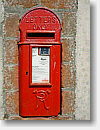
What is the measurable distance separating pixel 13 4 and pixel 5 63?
60cm

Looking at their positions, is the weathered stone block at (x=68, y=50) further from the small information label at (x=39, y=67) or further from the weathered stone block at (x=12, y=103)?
the weathered stone block at (x=12, y=103)

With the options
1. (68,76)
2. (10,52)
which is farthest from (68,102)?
(10,52)

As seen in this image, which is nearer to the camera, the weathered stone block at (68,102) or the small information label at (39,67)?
the small information label at (39,67)

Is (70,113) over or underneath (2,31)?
underneath

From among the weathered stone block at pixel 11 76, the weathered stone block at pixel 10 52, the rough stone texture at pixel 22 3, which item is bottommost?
the weathered stone block at pixel 11 76

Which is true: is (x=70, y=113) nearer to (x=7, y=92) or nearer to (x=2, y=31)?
(x=7, y=92)

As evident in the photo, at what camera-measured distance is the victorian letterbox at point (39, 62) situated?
231 centimetres

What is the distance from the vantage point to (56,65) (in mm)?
2344

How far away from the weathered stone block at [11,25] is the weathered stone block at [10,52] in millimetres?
81

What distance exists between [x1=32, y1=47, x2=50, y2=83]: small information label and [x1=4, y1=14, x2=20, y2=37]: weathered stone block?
0.29 m

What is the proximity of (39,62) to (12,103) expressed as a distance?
526mm

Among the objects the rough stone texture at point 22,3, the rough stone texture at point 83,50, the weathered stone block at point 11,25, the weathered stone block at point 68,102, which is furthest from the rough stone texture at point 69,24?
the weathered stone block at point 68,102

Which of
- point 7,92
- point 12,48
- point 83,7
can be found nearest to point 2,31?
point 12,48

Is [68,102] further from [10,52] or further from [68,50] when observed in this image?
[10,52]
